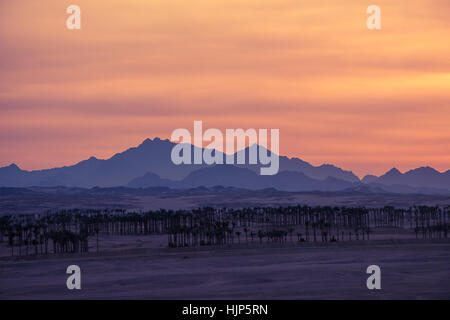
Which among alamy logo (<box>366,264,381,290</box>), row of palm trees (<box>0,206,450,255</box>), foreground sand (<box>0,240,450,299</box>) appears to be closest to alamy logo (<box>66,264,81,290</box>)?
foreground sand (<box>0,240,450,299</box>)

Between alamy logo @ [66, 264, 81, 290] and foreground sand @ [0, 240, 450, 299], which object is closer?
foreground sand @ [0, 240, 450, 299]

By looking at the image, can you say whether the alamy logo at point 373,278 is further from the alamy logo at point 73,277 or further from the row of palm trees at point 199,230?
the row of palm trees at point 199,230

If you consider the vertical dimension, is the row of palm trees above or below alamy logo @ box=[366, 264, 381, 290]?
below

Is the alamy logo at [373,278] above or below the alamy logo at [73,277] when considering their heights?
above

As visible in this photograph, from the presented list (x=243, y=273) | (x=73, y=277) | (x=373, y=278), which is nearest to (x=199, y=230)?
(x=243, y=273)

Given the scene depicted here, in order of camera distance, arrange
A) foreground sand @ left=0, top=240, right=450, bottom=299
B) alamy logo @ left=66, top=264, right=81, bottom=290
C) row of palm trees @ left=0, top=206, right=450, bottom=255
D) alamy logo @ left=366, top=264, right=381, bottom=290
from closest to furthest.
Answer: foreground sand @ left=0, top=240, right=450, bottom=299 < alamy logo @ left=366, top=264, right=381, bottom=290 < alamy logo @ left=66, top=264, right=81, bottom=290 < row of palm trees @ left=0, top=206, right=450, bottom=255

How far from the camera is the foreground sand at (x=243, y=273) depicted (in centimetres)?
5603

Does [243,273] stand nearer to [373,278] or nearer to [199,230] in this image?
[373,278]

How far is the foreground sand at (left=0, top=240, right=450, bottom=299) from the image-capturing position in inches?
2206

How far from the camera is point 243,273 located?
6931cm

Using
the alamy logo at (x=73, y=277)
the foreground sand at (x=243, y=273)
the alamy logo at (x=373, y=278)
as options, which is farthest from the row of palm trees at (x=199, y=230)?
the alamy logo at (x=373, y=278)

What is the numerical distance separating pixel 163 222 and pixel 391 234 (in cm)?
5432

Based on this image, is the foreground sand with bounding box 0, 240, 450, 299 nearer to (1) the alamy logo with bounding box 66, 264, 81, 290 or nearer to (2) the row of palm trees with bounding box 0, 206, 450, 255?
(1) the alamy logo with bounding box 66, 264, 81, 290
